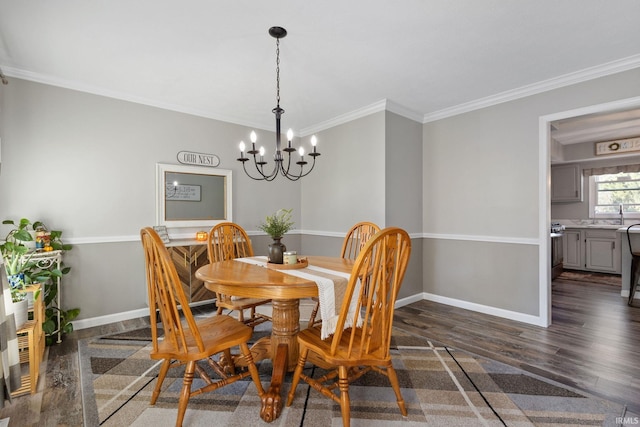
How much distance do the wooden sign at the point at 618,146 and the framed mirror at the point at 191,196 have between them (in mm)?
6227

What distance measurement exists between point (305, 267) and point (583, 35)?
256 centimetres

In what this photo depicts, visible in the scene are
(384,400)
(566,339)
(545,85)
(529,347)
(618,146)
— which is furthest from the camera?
(618,146)

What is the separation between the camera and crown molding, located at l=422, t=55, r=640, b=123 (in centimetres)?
264

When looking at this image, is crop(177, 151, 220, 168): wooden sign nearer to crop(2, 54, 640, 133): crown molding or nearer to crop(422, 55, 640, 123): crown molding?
crop(2, 54, 640, 133): crown molding

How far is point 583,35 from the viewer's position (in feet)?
7.40

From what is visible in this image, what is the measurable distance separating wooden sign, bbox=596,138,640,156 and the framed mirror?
20.4 feet

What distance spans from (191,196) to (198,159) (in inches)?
17.8

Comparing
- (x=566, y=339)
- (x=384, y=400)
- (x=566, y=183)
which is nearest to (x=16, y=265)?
(x=384, y=400)

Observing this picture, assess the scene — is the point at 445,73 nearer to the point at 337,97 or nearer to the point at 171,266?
the point at 337,97

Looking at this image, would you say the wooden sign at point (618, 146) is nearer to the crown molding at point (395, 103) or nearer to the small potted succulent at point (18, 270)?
the crown molding at point (395, 103)

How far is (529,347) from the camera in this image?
2.61 metres

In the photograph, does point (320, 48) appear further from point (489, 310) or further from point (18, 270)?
point (489, 310)

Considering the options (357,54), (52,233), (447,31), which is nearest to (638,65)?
(447,31)

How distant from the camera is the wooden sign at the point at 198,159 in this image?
3.67 meters
